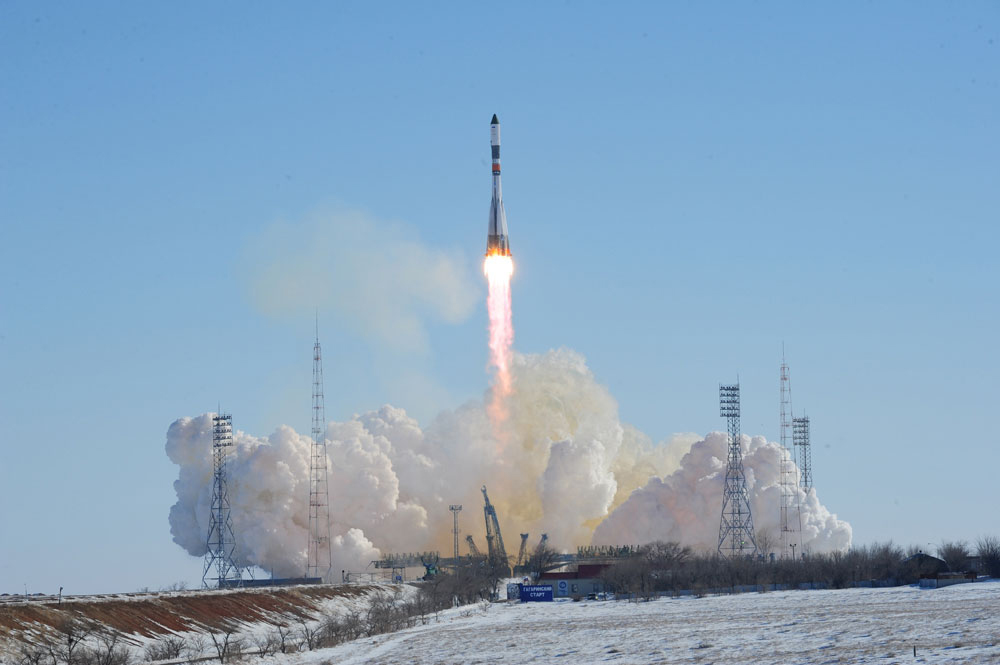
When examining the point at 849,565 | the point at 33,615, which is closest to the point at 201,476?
the point at 849,565

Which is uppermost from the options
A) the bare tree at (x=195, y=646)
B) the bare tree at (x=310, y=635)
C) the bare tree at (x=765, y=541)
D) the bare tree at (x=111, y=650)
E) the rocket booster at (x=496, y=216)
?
the rocket booster at (x=496, y=216)

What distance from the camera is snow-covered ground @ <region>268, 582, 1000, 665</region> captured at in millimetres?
55625

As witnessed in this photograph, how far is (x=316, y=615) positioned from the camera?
97.4 m

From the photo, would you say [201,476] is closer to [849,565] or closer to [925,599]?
[849,565]

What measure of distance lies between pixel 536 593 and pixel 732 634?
56.1 meters

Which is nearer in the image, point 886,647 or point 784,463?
point 886,647

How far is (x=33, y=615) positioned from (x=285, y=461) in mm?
83751

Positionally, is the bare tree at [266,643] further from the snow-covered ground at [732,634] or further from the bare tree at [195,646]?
the bare tree at [195,646]

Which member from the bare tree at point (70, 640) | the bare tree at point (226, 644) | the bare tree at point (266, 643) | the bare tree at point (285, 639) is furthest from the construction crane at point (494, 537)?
the bare tree at point (70, 640)

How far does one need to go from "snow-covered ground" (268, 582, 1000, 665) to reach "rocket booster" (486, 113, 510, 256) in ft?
175

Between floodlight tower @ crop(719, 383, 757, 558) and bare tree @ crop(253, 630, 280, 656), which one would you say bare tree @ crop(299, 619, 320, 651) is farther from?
floodlight tower @ crop(719, 383, 757, 558)

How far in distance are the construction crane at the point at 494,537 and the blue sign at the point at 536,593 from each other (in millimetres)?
31495

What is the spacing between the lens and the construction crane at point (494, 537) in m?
158

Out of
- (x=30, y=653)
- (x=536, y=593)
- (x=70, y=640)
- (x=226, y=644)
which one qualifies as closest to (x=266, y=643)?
(x=226, y=644)
